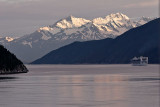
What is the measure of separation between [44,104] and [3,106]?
276 inches

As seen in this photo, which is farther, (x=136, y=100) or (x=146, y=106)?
(x=136, y=100)

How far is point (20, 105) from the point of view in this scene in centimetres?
7969

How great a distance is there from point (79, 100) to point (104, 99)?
4.82 meters

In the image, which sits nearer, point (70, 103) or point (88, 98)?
point (70, 103)

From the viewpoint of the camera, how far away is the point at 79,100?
87.9 metres

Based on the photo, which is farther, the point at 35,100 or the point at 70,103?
the point at 35,100

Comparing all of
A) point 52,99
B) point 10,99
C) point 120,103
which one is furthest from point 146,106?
point 10,99

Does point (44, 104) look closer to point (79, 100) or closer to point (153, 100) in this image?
point (79, 100)

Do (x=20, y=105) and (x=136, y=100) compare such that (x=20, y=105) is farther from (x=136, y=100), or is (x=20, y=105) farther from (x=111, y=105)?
(x=136, y=100)

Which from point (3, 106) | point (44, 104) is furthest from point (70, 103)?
point (3, 106)

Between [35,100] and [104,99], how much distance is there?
1242 cm

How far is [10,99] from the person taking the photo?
298 ft

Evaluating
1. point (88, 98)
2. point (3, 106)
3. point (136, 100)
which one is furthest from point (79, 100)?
point (3, 106)

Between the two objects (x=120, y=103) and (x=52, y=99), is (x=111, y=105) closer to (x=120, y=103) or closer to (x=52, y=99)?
(x=120, y=103)
